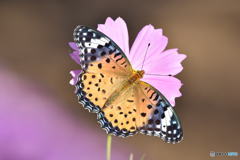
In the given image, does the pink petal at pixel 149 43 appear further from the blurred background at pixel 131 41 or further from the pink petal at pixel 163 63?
the blurred background at pixel 131 41

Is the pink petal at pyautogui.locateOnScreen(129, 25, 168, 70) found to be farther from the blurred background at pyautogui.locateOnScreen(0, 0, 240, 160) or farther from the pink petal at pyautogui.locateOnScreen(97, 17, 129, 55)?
the blurred background at pyautogui.locateOnScreen(0, 0, 240, 160)

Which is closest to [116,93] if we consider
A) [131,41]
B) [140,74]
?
[140,74]

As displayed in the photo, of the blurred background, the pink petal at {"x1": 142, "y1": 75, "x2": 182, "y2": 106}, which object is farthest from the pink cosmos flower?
the blurred background

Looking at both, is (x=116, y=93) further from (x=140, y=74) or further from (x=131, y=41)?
(x=131, y=41)

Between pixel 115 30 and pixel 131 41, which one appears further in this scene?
pixel 131 41
